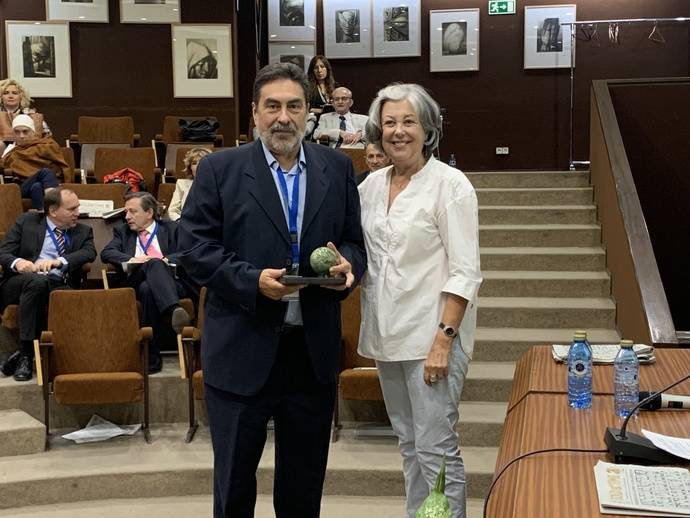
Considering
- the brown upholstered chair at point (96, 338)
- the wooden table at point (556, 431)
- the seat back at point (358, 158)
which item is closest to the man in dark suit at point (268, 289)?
the wooden table at point (556, 431)

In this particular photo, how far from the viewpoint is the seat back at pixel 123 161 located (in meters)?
6.85

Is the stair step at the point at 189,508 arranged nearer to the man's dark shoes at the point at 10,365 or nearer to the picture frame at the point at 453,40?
the man's dark shoes at the point at 10,365

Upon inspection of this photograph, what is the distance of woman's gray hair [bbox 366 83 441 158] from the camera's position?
7.81ft

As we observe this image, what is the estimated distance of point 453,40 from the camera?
360 inches

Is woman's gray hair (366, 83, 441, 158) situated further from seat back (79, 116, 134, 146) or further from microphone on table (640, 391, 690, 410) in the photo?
seat back (79, 116, 134, 146)

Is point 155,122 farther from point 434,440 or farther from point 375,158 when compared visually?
point 434,440

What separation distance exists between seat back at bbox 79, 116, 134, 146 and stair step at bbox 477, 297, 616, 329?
419cm

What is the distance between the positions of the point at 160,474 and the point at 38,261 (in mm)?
1595

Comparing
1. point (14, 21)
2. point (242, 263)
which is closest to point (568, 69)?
point (14, 21)

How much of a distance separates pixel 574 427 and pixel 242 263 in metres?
0.86

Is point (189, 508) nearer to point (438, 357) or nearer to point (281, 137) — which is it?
point (438, 357)

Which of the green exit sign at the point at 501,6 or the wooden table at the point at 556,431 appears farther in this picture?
the green exit sign at the point at 501,6

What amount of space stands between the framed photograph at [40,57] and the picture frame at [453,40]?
12.0ft

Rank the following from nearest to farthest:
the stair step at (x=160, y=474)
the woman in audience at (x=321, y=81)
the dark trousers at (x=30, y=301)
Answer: the stair step at (x=160, y=474)
the dark trousers at (x=30, y=301)
the woman in audience at (x=321, y=81)
